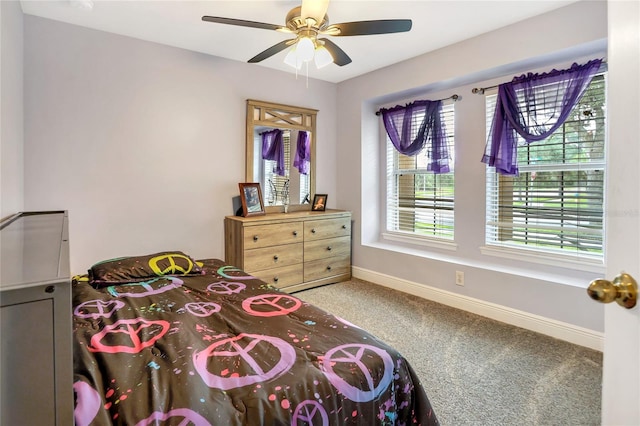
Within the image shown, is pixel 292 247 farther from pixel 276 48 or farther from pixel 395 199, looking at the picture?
pixel 276 48

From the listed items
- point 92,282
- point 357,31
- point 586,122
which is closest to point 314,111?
point 357,31

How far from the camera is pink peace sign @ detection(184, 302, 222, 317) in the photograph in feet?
5.86

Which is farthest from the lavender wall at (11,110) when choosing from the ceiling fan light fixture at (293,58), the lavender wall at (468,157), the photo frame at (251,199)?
the lavender wall at (468,157)

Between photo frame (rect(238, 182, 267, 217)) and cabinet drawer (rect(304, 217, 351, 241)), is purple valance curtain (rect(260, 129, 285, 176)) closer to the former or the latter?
photo frame (rect(238, 182, 267, 217))

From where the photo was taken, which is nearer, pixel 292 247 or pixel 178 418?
pixel 178 418

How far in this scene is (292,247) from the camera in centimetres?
369

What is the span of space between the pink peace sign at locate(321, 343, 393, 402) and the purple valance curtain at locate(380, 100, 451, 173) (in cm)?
261

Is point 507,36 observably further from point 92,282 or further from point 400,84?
point 92,282

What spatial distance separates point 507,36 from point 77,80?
3543 mm

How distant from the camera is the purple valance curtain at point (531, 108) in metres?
2.63

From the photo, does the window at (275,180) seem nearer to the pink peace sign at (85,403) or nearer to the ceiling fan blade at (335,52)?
the ceiling fan blade at (335,52)

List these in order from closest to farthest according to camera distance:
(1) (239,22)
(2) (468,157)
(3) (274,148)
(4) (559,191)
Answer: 1. (1) (239,22)
2. (4) (559,191)
3. (2) (468,157)
4. (3) (274,148)

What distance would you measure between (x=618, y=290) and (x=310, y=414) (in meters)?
0.94

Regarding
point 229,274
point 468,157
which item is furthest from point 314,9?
point 468,157
